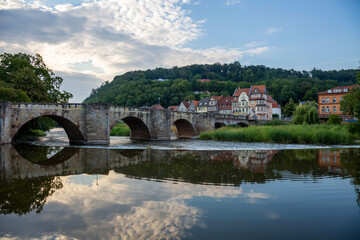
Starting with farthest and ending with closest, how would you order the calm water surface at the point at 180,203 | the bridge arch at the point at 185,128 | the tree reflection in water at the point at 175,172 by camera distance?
the bridge arch at the point at 185,128 → the tree reflection in water at the point at 175,172 → the calm water surface at the point at 180,203

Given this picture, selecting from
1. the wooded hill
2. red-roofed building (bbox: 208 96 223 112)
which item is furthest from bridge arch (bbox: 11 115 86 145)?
red-roofed building (bbox: 208 96 223 112)

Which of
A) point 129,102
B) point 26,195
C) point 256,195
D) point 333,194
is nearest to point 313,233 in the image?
point 256,195

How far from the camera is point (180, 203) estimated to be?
7.14 m

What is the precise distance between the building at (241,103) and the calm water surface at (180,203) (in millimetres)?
66558

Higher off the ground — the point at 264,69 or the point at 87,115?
the point at 264,69

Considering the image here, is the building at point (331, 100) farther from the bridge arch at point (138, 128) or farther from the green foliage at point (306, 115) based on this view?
the bridge arch at point (138, 128)

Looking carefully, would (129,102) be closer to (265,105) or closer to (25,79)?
(265,105)

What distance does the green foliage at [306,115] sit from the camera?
43.2m

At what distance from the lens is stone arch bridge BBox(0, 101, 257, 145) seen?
2269 cm

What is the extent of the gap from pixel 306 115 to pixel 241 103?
3626 cm

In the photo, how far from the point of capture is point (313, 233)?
534cm

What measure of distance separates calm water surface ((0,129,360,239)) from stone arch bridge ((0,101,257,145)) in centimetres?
1247

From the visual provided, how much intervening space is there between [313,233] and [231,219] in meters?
1.62

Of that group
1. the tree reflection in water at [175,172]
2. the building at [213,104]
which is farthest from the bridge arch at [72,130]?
the building at [213,104]
